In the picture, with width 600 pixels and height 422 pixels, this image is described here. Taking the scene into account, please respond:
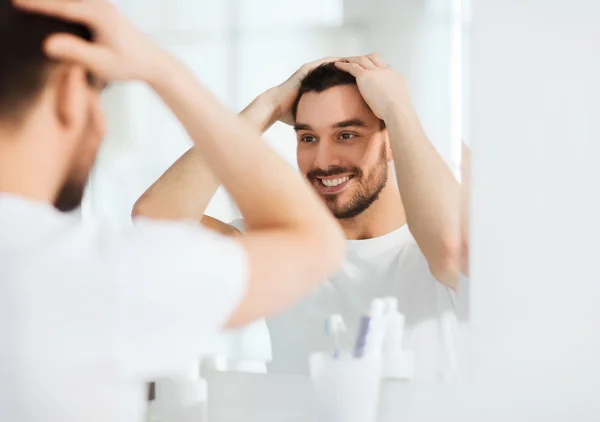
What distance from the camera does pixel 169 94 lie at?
2.41ft

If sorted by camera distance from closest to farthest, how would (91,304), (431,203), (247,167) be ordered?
1. (91,304)
2. (247,167)
3. (431,203)

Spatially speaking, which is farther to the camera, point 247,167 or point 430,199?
point 430,199

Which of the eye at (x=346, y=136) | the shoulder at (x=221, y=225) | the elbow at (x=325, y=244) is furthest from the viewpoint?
the eye at (x=346, y=136)

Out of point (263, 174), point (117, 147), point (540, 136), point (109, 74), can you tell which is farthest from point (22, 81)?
point (540, 136)

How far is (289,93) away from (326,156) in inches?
5.1

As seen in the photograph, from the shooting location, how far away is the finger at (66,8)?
73 centimetres

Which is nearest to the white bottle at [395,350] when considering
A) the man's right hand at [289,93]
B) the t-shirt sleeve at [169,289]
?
the man's right hand at [289,93]

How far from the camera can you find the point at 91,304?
59 centimetres

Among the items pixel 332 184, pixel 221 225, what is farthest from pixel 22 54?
pixel 332 184

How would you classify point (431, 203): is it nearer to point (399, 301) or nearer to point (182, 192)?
point (399, 301)

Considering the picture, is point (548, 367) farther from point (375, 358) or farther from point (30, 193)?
point (30, 193)

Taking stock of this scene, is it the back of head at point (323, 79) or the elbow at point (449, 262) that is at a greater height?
the back of head at point (323, 79)

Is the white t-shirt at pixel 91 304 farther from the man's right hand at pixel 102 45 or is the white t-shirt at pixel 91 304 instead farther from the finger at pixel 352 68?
the finger at pixel 352 68

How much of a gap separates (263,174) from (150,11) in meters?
0.63
